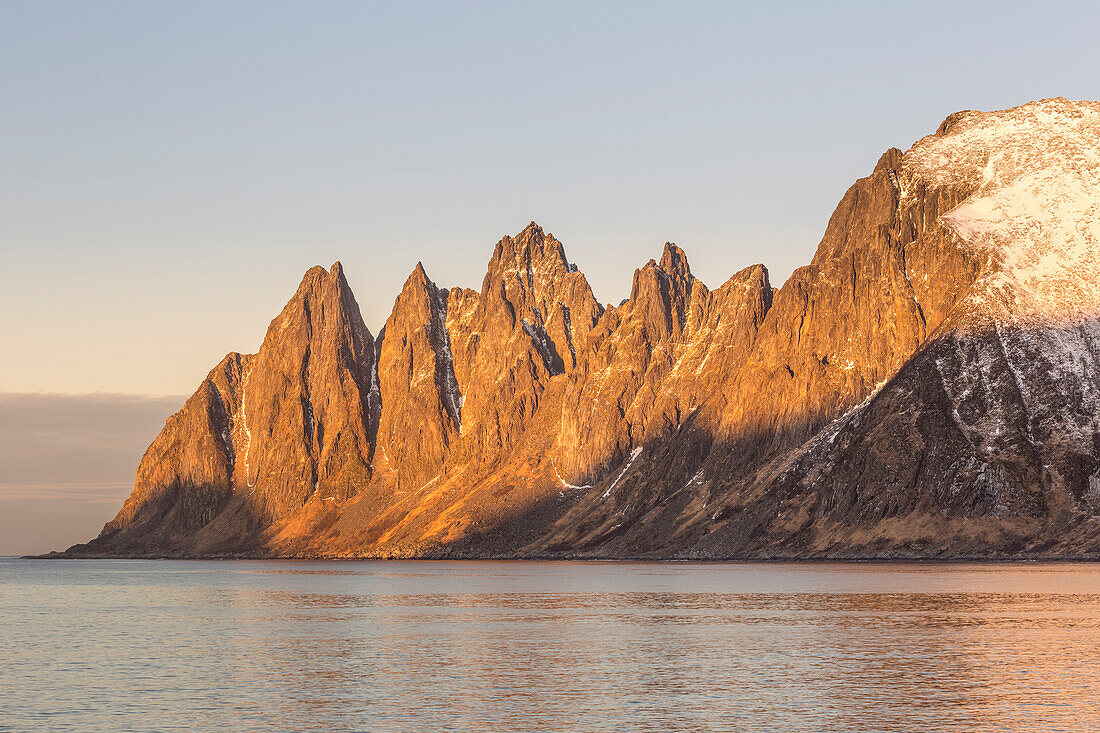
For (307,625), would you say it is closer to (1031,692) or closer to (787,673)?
(787,673)

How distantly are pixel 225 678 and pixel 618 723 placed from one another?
82.6 ft

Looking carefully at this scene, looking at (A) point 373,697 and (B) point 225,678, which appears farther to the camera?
(B) point 225,678

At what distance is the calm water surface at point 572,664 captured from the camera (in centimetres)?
5359

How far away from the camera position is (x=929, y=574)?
18238 cm

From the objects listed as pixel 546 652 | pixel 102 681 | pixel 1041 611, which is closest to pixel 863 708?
pixel 546 652

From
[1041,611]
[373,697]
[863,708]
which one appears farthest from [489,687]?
[1041,611]

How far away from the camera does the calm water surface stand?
176 feet

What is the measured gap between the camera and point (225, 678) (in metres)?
68.1

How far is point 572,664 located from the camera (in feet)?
239

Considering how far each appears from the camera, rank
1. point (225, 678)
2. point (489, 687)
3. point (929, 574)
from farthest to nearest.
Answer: point (929, 574), point (225, 678), point (489, 687)

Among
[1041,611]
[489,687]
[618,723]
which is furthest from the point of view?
[1041,611]

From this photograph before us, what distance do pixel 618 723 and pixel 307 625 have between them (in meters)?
58.3

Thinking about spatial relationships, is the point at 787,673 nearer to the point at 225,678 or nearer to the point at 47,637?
the point at 225,678

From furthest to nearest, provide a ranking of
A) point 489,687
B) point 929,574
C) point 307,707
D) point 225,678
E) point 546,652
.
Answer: point 929,574 → point 546,652 → point 225,678 → point 489,687 → point 307,707
